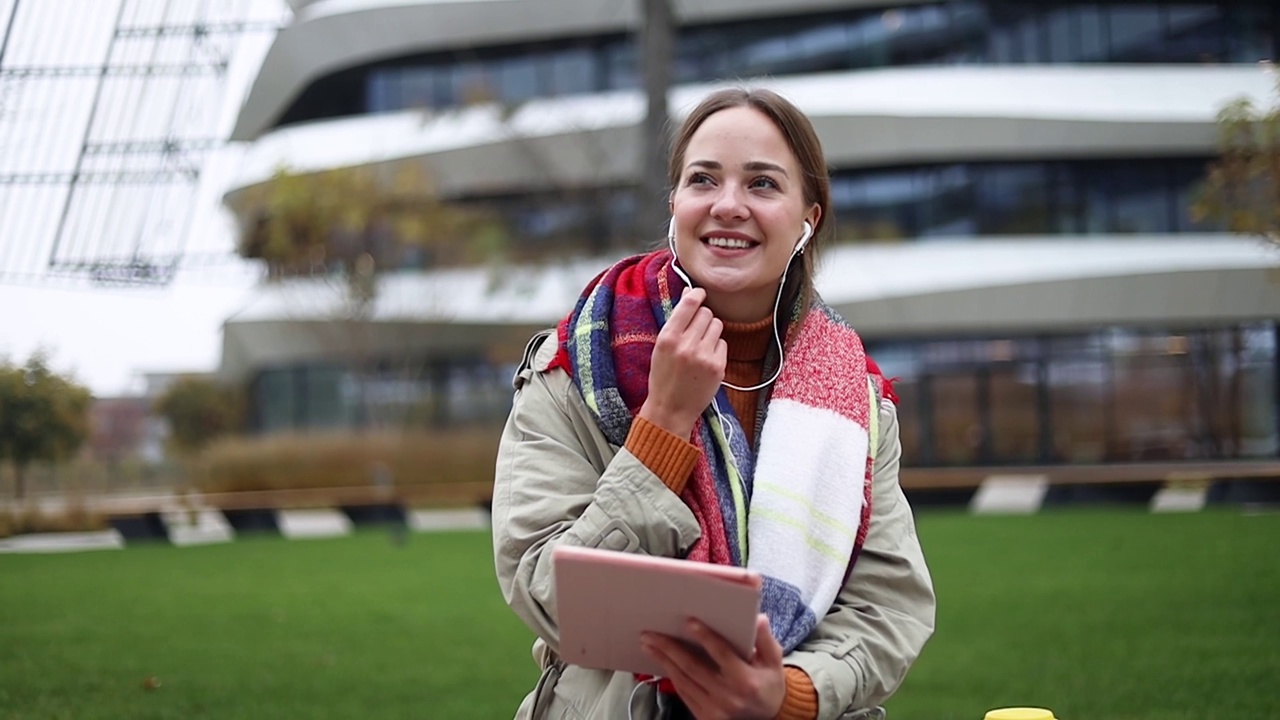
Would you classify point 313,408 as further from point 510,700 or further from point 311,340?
point 510,700

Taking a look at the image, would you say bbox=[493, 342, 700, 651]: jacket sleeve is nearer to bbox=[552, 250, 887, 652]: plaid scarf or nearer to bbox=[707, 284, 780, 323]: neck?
bbox=[552, 250, 887, 652]: plaid scarf

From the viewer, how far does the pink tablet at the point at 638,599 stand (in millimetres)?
2373

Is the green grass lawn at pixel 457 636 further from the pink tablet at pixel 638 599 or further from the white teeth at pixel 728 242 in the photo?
the pink tablet at pixel 638 599

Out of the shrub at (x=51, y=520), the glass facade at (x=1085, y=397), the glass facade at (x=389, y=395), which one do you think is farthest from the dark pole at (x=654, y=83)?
the glass facade at (x=389, y=395)

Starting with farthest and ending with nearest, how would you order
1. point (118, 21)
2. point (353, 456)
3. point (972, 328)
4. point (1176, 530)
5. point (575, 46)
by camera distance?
point (575, 46) → point (972, 328) → point (353, 456) → point (1176, 530) → point (118, 21)

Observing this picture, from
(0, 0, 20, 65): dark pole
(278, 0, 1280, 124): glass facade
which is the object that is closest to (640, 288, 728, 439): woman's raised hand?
(0, 0, 20, 65): dark pole

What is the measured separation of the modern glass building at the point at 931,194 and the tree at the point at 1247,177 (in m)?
16.9

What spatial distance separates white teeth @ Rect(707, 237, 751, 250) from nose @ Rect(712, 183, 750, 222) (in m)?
0.05

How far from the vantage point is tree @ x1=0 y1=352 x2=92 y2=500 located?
980 cm

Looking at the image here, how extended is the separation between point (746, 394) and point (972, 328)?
3103cm

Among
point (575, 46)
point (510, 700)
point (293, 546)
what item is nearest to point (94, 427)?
point (293, 546)

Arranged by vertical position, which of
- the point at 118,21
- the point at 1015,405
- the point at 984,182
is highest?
the point at 118,21

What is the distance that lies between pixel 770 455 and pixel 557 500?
0.47 m

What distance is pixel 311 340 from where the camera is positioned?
1471 inches
